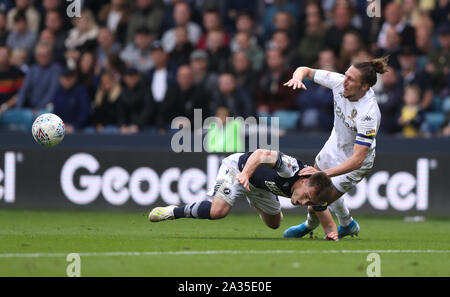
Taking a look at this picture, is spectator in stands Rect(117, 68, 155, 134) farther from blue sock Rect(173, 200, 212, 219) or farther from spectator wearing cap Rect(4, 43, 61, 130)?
blue sock Rect(173, 200, 212, 219)

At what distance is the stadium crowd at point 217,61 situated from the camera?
15.3 meters

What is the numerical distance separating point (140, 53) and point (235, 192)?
25.5 ft

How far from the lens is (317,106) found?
1518cm

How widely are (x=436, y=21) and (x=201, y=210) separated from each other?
812 cm

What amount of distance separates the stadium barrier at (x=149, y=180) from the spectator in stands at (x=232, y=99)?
1191 millimetres

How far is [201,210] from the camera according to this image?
1002cm

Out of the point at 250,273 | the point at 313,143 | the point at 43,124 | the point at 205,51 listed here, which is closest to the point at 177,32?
the point at 205,51

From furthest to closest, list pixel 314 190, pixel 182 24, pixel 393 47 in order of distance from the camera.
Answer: pixel 182 24
pixel 393 47
pixel 314 190

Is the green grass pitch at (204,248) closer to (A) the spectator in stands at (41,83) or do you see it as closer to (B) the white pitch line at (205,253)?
(B) the white pitch line at (205,253)

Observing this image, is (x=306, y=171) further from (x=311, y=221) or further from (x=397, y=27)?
(x=397, y=27)

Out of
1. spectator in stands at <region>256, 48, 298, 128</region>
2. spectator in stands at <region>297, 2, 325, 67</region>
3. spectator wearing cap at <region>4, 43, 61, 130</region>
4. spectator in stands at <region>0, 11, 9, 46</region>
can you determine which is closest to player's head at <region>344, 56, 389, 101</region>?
spectator in stands at <region>256, 48, 298, 128</region>

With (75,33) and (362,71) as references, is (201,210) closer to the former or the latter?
(362,71)

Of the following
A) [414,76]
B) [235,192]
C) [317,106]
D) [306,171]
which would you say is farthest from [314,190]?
[414,76]

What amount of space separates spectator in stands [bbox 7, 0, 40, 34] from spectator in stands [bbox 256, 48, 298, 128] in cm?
512
